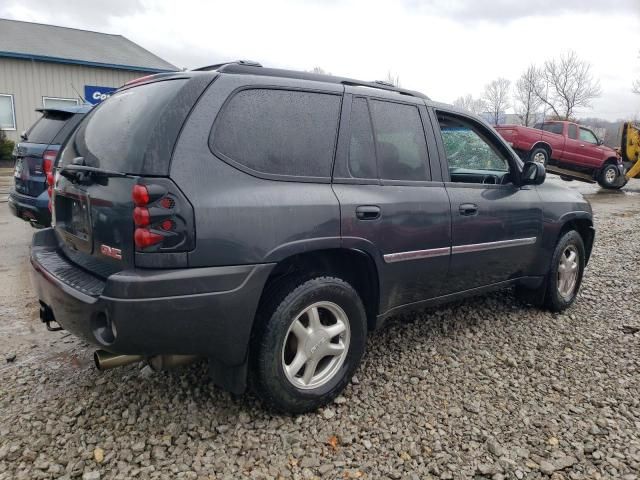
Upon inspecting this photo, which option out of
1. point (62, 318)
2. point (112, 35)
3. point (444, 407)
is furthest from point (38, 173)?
point (112, 35)

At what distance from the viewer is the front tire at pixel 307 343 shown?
2.58m

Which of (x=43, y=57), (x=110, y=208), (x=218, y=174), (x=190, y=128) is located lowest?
(x=110, y=208)

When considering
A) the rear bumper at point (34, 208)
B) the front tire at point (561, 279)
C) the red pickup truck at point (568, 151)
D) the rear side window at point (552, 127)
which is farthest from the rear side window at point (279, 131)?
the rear side window at point (552, 127)

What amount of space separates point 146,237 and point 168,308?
324mm

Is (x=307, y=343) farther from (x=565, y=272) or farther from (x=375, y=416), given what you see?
(x=565, y=272)

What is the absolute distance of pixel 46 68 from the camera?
1947cm

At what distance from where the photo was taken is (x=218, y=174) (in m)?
2.38

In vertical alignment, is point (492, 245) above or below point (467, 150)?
below

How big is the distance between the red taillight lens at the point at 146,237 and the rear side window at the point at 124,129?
0.27 meters

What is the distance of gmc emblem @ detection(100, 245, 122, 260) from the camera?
91.3 inches

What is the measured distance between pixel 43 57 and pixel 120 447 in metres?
20.6

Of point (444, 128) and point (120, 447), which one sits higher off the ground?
point (444, 128)

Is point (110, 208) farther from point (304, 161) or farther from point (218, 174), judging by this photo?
point (304, 161)

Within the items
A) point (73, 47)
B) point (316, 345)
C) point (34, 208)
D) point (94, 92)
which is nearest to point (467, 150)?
A: point (316, 345)
